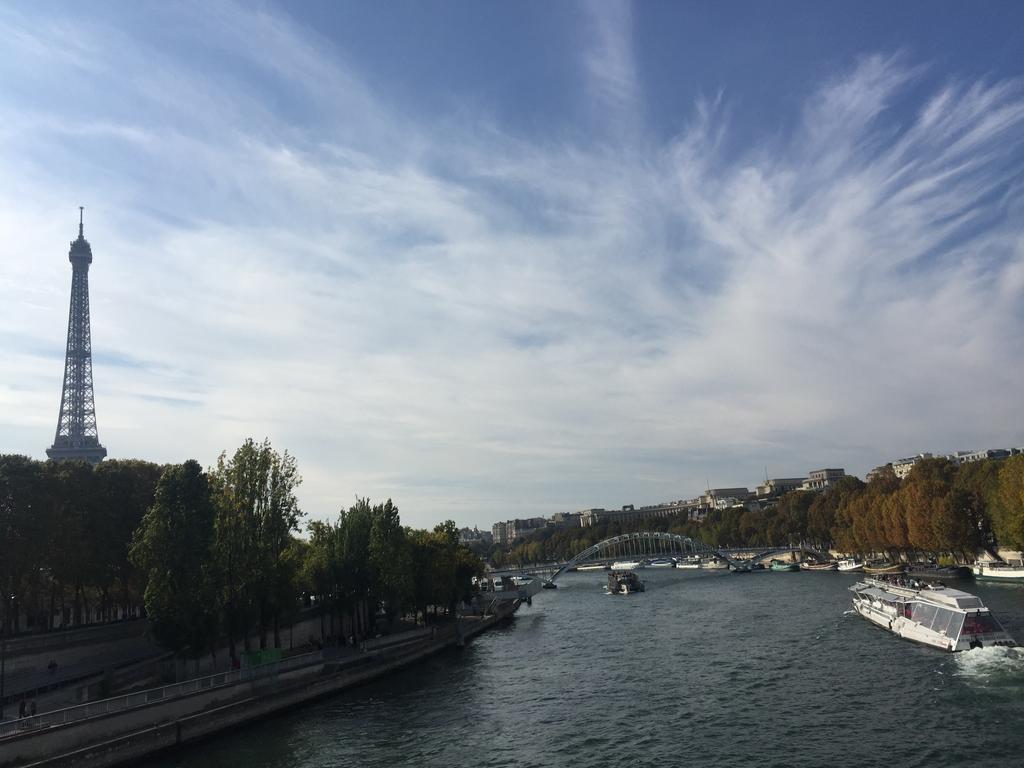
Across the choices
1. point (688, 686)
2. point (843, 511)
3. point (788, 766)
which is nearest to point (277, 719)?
point (688, 686)

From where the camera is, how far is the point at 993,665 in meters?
31.6

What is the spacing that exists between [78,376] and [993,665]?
9570 centimetres

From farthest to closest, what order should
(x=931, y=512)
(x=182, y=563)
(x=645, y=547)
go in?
(x=645, y=547) → (x=931, y=512) → (x=182, y=563)

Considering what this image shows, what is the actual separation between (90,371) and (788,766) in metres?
95.0

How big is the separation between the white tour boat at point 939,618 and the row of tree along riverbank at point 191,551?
99.8 ft

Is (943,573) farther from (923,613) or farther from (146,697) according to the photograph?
(146,697)

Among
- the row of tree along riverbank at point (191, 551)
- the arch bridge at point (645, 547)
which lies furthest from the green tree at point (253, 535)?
the arch bridge at point (645, 547)

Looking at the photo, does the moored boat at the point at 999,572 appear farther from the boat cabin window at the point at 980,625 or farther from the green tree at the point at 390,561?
the green tree at the point at 390,561

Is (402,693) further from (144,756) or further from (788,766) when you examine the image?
(788,766)

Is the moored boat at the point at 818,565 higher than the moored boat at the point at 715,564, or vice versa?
the moored boat at the point at 715,564

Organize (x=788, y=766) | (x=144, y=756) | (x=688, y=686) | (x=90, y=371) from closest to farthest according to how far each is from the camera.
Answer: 1. (x=788, y=766)
2. (x=144, y=756)
3. (x=688, y=686)
4. (x=90, y=371)

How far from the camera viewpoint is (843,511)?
10694 cm

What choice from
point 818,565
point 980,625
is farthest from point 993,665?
point 818,565

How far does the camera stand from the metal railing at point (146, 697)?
72.9ft
